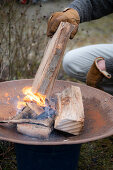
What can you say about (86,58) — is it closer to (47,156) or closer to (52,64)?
(52,64)

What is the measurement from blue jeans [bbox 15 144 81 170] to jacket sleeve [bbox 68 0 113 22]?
53.4 inches

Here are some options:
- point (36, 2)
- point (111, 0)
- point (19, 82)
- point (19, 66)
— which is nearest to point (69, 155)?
point (19, 82)

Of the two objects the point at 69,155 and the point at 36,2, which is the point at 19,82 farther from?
the point at 36,2

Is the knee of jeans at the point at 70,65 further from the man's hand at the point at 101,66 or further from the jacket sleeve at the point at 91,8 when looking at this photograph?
the man's hand at the point at 101,66

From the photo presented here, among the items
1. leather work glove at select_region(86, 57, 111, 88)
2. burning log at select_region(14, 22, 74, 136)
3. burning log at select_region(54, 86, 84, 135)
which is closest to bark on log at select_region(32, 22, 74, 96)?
burning log at select_region(14, 22, 74, 136)

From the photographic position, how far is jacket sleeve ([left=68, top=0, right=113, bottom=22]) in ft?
7.79

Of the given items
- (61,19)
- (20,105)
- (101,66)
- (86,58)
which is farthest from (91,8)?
(20,105)

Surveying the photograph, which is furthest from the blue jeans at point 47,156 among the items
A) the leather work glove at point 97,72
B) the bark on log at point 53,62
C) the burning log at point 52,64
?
the leather work glove at point 97,72

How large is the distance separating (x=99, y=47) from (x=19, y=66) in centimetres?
129

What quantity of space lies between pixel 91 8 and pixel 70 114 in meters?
1.49

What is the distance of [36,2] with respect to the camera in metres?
3.61

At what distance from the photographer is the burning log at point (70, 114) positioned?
1.52 m

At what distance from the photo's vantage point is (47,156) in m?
1.59

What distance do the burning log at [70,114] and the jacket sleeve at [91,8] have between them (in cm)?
98
